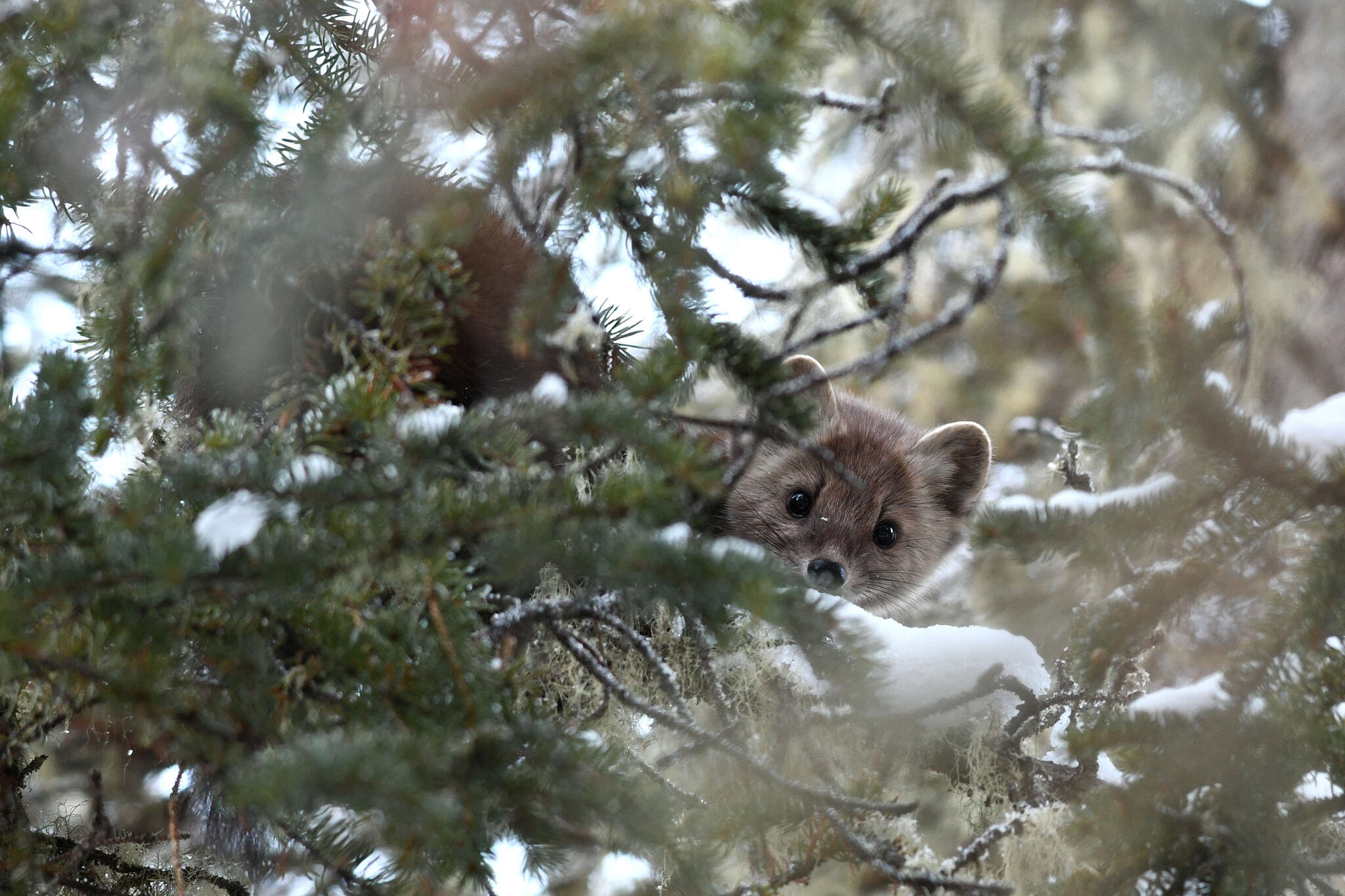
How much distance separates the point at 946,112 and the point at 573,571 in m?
1.01

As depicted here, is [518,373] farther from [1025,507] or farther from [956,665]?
[1025,507]

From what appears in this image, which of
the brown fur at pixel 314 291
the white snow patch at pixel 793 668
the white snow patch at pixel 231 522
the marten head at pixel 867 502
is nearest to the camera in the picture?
the white snow patch at pixel 231 522

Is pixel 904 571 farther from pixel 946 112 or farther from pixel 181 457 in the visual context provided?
pixel 181 457

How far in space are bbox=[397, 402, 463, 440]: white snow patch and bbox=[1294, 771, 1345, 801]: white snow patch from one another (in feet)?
5.06

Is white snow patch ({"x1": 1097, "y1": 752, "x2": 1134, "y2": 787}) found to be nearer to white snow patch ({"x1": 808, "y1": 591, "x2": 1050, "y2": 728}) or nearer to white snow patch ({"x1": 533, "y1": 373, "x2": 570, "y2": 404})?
white snow patch ({"x1": 808, "y1": 591, "x2": 1050, "y2": 728})

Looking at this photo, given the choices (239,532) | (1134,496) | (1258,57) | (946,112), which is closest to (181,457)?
(239,532)

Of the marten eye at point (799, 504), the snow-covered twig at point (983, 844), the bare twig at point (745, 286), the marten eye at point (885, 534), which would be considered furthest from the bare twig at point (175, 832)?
the marten eye at point (885, 534)

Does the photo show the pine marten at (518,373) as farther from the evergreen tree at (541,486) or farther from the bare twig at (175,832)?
the bare twig at (175,832)

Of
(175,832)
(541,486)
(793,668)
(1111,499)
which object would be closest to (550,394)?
(541,486)

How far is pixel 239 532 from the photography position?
137 centimetres

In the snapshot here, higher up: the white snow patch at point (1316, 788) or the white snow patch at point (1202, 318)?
the white snow patch at point (1202, 318)

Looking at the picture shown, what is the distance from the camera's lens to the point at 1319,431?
1958 millimetres

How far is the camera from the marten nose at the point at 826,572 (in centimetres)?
362

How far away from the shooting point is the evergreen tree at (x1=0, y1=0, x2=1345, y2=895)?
1.44m
